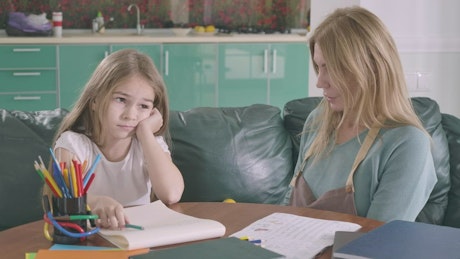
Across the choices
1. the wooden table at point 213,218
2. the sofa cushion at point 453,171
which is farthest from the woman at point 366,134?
the sofa cushion at point 453,171

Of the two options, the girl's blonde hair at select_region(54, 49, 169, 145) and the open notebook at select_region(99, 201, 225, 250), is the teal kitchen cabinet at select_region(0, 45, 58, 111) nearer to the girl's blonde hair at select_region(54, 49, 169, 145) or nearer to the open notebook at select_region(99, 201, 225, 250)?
the girl's blonde hair at select_region(54, 49, 169, 145)

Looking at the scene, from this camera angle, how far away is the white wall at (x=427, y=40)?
12.9ft

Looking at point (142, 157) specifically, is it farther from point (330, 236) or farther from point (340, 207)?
point (330, 236)

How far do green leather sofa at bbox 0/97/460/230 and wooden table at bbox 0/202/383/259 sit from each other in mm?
714

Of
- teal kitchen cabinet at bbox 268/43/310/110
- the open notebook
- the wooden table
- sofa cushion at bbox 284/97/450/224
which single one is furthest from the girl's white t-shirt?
teal kitchen cabinet at bbox 268/43/310/110

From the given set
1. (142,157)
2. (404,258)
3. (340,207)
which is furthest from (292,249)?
(142,157)

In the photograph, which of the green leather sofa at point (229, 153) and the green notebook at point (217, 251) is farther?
the green leather sofa at point (229, 153)

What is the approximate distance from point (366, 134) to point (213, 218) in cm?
55

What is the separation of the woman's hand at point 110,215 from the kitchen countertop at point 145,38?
12.8 feet

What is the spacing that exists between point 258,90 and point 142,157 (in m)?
3.83

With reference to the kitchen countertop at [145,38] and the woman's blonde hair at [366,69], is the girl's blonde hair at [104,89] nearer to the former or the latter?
the woman's blonde hair at [366,69]

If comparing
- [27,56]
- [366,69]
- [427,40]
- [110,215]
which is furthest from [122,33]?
[110,215]

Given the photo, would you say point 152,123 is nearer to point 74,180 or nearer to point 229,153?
point 229,153

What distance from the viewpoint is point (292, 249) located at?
1.77 m
